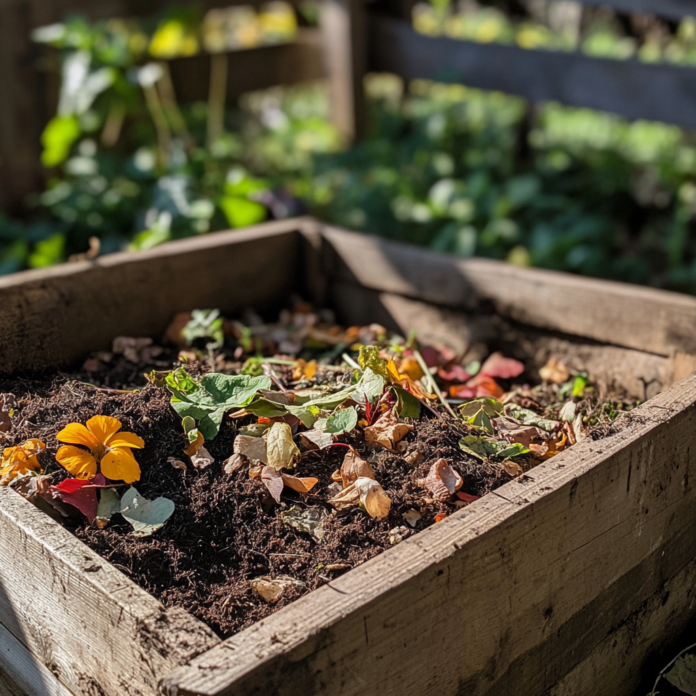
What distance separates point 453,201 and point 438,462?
258 cm

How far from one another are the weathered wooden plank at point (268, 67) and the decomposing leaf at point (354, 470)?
3186mm

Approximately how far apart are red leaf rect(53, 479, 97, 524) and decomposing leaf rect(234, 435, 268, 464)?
24cm

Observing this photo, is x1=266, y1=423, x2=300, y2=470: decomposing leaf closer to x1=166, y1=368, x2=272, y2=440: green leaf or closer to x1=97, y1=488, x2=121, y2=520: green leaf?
x1=166, y1=368, x2=272, y2=440: green leaf

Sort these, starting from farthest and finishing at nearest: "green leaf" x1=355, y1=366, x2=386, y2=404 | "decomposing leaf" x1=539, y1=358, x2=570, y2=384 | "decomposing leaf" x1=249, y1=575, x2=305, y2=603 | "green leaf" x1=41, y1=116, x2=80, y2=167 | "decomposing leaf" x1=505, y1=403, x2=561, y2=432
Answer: "green leaf" x1=41, y1=116, x2=80, y2=167
"decomposing leaf" x1=539, y1=358, x2=570, y2=384
"decomposing leaf" x1=505, y1=403, x2=561, y2=432
"green leaf" x1=355, y1=366, x2=386, y2=404
"decomposing leaf" x1=249, y1=575, x2=305, y2=603

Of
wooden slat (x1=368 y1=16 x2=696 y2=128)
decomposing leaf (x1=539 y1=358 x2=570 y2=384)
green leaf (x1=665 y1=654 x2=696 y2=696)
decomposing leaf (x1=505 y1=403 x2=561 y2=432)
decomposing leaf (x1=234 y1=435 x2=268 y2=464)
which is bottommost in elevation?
green leaf (x1=665 y1=654 x2=696 y2=696)

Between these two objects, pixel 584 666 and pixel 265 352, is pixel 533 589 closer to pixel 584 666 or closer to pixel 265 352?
pixel 584 666

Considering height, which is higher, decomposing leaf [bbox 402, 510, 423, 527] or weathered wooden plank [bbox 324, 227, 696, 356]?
weathered wooden plank [bbox 324, 227, 696, 356]

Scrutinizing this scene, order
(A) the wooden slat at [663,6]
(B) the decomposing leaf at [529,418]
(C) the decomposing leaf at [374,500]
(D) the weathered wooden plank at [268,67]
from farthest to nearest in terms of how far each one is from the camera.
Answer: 1. (D) the weathered wooden plank at [268,67]
2. (A) the wooden slat at [663,6]
3. (B) the decomposing leaf at [529,418]
4. (C) the decomposing leaf at [374,500]

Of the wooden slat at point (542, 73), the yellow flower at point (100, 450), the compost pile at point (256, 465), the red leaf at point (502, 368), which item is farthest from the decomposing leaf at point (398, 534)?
the wooden slat at point (542, 73)

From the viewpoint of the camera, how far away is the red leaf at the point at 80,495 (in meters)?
1.30

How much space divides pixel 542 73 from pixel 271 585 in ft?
9.79

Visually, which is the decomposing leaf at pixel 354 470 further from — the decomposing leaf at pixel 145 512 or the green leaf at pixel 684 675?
the green leaf at pixel 684 675

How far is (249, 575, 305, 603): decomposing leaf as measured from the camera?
115 centimetres

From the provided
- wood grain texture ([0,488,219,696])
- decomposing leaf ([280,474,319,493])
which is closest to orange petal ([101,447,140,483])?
wood grain texture ([0,488,219,696])
